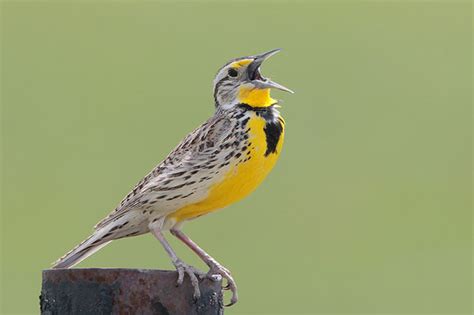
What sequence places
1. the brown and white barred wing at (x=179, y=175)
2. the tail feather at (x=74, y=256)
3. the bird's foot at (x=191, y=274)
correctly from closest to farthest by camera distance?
the bird's foot at (x=191, y=274), the tail feather at (x=74, y=256), the brown and white barred wing at (x=179, y=175)

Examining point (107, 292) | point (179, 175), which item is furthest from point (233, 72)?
point (107, 292)

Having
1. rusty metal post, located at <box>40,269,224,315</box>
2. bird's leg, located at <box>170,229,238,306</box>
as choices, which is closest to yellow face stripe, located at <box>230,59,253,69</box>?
bird's leg, located at <box>170,229,238,306</box>

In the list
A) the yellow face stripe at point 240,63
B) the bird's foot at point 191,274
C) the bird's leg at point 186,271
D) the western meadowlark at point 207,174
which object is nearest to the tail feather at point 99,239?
the western meadowlark at point 207,174

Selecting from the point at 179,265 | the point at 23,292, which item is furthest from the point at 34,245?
the point at 179,265

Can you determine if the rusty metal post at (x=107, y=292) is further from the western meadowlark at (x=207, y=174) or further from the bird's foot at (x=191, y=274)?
the western meadowlark at (x=207, y=174)

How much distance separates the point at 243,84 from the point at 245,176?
0.24m

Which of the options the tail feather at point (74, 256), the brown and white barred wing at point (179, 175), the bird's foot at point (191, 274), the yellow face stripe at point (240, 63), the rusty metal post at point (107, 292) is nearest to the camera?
the rusty metal post at point (107, 292)

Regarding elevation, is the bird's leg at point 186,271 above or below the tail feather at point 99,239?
below

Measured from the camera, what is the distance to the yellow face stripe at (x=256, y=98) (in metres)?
2.83

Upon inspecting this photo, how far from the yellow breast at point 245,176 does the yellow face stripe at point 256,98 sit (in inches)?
2.1

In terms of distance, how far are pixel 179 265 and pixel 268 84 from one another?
558 millimetres

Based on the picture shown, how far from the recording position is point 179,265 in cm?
240

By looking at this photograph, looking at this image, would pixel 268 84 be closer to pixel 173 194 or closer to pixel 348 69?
pixel 173 194

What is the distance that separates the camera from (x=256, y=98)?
9.30ft
